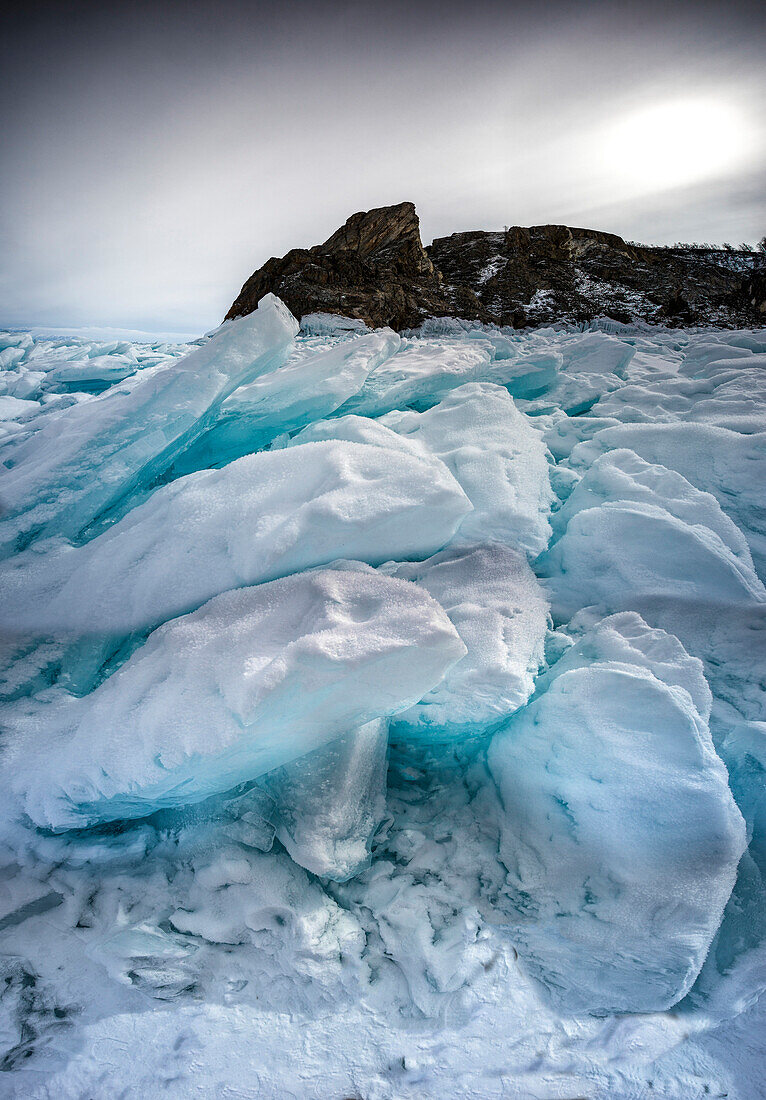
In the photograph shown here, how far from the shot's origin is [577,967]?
49.8 inches

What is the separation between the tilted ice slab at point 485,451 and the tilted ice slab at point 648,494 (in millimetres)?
155

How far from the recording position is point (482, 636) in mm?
1685

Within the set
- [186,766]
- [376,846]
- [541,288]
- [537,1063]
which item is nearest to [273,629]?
[186,766]

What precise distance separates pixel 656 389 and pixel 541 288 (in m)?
15.3

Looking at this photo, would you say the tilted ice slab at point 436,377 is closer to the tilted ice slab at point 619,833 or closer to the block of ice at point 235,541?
the block of ice at point 235,541

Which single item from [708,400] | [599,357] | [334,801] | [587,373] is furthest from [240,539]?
[599,357]

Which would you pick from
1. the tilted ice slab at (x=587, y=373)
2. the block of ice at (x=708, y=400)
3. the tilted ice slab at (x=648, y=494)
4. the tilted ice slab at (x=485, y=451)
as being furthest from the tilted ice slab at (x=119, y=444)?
the block of ice at (x=708, y=400)

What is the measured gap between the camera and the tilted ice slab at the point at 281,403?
2859mm

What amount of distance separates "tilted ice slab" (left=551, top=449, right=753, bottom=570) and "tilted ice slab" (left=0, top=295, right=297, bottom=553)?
1.76m

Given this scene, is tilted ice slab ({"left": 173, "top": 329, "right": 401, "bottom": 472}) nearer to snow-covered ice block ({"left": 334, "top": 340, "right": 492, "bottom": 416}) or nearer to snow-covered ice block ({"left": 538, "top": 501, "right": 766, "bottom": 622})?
snow-covered ice block ({"left": 334, "top": 340, "right": 492, "bottom": 416})

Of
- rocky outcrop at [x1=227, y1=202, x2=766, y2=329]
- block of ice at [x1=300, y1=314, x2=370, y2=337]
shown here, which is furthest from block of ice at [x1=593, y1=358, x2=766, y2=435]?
rocky outcrop at [x1=227, y1=202, x2=766, y2=329]

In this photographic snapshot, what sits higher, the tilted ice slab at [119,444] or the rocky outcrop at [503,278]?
the rocky outcrop at [503,278]

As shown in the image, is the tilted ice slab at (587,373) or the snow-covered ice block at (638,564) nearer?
the snow-covered ice block at (638,564)

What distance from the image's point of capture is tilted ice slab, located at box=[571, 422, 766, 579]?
7.47 ft
